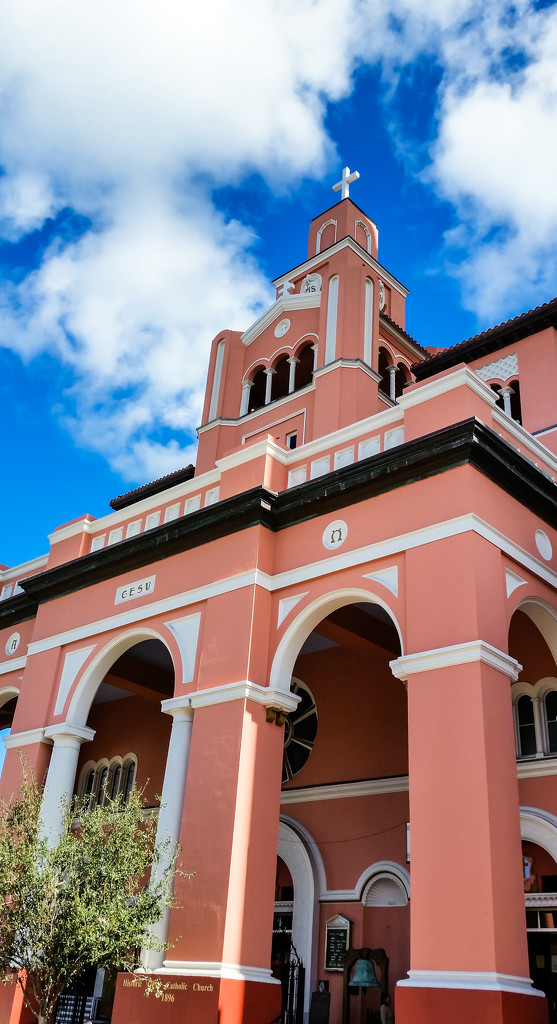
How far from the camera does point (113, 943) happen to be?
10.1m

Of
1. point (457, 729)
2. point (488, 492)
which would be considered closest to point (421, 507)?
point (488, 492)

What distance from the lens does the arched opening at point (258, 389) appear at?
20.2m

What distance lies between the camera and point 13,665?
17.7 meters

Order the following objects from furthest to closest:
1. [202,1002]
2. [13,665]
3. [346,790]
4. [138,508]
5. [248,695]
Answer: [13,665] → [138,508] → [346,790] → [248,695] → [202,1002]

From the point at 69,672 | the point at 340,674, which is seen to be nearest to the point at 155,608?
the point at 69,672

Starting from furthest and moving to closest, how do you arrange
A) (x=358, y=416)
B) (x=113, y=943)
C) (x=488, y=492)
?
(x=358, y=416) → (x=488, y=492) → (x=113, y=943)

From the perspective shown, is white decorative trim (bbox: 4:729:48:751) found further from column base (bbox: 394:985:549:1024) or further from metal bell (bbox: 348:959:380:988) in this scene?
column base (bbox: 394:985:549:1024)

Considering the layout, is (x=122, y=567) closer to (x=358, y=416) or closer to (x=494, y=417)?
(x=358, y=416)

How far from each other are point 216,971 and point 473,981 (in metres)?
3.25

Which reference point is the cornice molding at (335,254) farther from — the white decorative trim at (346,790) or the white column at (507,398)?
the white decorative trim at (346,790)

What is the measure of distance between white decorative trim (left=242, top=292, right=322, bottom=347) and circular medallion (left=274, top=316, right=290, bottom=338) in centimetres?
21

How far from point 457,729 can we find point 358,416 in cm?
802

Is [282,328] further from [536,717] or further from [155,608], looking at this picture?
[536,717]

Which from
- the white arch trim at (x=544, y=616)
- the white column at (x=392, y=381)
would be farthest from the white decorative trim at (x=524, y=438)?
the white column at (x=392, y=381)
